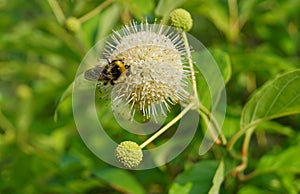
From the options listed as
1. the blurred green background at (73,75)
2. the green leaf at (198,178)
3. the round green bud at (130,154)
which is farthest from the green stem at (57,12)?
the round green bud at (130,154)

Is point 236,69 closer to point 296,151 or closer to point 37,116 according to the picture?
point 296,151

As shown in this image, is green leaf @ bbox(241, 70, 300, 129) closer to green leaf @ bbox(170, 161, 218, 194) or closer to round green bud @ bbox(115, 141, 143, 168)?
green leaf @ bbox(170, 161, 218, 194)

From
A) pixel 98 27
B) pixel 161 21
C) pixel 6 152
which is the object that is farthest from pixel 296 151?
pixel 6 152

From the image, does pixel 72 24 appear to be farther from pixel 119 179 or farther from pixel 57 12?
pixel 119 179

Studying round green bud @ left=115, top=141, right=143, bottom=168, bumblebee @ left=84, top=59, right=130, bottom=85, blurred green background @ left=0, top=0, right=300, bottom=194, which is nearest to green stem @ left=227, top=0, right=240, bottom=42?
blurred green background @ left=0, top=0, right=300, bottom=194

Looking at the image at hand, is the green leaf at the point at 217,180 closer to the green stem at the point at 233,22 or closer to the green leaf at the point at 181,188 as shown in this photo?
the green leaf at the point at 181,188
